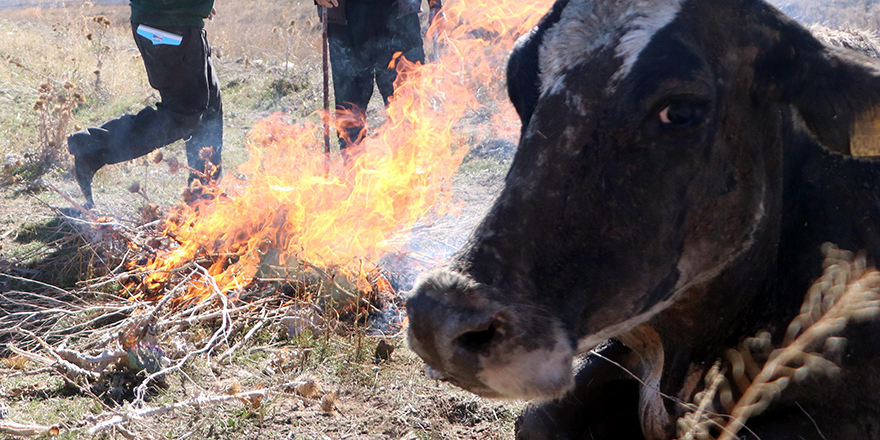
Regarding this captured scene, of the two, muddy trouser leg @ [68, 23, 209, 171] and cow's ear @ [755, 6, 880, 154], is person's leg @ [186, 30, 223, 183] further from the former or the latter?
cow's ear @ [755, 6, 880, 154]

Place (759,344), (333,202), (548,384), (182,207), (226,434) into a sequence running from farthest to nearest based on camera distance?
(182,207), (333,202), (226,434), (759,344), (548,384)

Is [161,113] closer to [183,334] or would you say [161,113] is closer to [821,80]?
[183,334]

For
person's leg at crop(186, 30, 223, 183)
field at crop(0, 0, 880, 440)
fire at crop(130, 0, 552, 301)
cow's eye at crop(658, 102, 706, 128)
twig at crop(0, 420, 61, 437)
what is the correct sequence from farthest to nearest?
person's leg at crop(186, 30, 223, 183) → fire at crop(130, 0, 552, 301) → field at crop(0, 0, 880, 440) → twig at crop(0, 420, 61, 437) → cow's eye at crop(658, 102, 706, 128)

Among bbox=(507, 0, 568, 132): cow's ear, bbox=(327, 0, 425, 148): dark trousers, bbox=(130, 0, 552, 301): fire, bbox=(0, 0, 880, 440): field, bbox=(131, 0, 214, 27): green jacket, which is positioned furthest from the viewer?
bbox=(327, 0, 425, 148): dark trousers

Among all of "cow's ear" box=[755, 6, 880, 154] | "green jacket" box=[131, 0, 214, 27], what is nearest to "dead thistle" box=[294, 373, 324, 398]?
"cow's ear" box=[755, 6, 880, 154]

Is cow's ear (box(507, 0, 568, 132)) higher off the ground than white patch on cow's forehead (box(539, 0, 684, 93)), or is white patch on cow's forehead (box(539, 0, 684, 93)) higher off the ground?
white patch on cow's forehead (box(539, 0, 684, 93))

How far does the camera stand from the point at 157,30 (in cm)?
623

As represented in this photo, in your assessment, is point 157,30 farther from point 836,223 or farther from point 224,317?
point 836,223

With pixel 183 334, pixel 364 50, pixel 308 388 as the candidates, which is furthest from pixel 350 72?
pixel 308 388

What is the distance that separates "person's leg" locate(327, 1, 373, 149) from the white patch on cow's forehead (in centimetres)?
460

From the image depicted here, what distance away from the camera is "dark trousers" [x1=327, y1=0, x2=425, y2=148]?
265 inches

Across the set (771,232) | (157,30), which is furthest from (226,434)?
(157,30)

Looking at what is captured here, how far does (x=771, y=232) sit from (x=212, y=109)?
5.95 m

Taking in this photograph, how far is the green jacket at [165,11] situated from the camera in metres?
6.19
